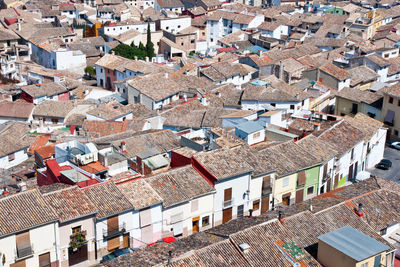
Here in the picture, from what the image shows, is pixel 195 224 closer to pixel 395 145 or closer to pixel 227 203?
pixel 227 203

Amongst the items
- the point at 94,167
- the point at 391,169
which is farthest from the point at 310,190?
the point at 94,167

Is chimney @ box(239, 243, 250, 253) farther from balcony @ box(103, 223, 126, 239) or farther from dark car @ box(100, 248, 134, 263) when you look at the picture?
balcony @ box(103, 223, 126, 239)

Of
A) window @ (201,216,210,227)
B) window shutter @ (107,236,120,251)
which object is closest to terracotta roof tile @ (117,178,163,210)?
window shutter @ (107,236,120,251)

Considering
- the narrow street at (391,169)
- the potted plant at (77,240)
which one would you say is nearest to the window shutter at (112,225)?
the potted plant at (77,240)

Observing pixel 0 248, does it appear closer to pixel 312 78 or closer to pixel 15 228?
pixel 15 228

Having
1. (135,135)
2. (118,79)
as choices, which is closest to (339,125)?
(135,135)
